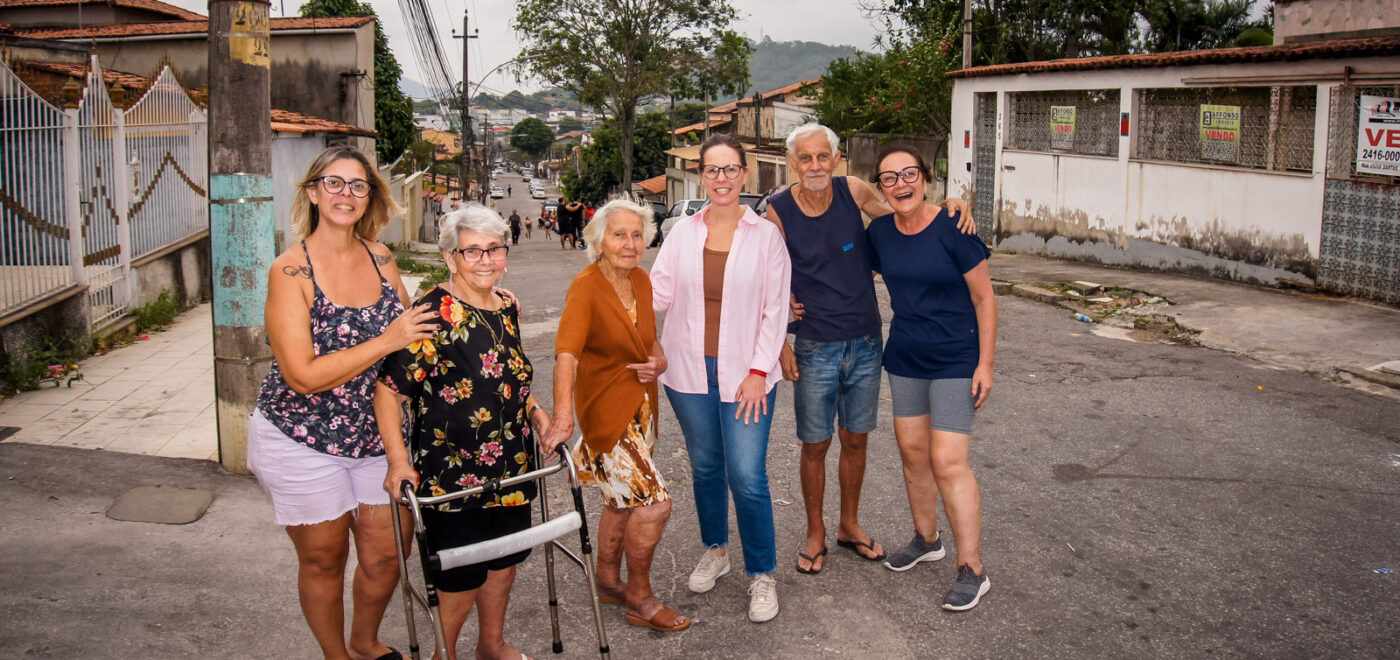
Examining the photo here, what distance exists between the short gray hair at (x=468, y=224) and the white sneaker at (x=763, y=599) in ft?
5.53

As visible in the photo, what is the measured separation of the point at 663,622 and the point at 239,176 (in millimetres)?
3127

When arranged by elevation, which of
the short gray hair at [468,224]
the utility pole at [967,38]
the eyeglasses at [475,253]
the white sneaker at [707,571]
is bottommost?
the white sneaker at [707,571]

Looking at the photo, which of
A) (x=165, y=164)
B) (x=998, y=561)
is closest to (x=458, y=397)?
(x=998, y=561)

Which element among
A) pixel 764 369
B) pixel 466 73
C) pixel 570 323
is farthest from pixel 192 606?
pixel 466 73

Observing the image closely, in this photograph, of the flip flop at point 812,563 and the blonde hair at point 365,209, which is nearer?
the blonde hair at point 365,209

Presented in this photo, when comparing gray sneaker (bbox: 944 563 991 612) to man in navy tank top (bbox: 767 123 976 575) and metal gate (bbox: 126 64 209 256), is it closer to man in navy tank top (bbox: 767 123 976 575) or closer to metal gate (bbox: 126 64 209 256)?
man in navy tank top (bbox: 767 123 976 575)

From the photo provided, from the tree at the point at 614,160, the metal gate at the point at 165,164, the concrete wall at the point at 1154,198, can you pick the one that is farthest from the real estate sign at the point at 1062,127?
the tree at the point at 614,160

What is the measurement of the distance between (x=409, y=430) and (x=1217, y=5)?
25.8m

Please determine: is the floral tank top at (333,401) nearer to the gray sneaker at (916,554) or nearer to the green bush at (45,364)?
the gray sneaker at (916,554)

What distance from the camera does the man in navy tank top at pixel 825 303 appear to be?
445cm

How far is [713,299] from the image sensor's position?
4.21 m

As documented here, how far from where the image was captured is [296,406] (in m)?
3.38

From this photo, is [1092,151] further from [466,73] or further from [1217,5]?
[466,73]

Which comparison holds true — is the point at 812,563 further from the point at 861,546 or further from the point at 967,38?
the point at 967,38
